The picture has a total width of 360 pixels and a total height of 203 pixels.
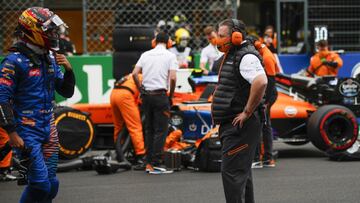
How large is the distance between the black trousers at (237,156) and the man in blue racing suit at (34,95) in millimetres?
1332

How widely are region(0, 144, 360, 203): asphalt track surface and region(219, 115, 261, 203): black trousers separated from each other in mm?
1782

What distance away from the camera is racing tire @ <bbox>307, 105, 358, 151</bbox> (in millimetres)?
11305

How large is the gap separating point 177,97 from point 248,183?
497 centimetres

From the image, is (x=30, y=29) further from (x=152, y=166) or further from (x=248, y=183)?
(x=152, y=166)

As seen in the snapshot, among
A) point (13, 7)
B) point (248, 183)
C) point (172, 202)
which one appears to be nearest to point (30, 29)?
point (248, 183)

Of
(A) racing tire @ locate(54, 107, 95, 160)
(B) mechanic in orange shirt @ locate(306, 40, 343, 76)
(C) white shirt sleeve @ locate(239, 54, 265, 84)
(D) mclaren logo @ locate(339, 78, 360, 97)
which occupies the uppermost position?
(C) white shirt sleeve @ locate(239, 54, 265, 84)

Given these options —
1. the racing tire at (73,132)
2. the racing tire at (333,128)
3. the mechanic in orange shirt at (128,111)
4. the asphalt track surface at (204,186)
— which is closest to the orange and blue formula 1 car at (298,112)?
the racing tire at (333,128)

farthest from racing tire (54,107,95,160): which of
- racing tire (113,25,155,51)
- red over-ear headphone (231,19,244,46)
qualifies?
red over-ear headphone (231,19,244,46)

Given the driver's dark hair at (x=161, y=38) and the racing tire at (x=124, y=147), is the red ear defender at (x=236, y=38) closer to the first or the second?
the driver's dark hair at (x=161, y=38)

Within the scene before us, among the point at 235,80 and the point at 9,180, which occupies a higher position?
the point at 235,80

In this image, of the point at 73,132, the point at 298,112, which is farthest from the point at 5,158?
the point at 298,112

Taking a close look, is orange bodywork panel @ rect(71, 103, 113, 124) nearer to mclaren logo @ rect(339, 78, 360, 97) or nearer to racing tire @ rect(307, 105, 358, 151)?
racing tire @ rect(307, 105, 358, 151)

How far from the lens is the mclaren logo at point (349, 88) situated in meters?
11.9

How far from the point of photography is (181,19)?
1486 cm
